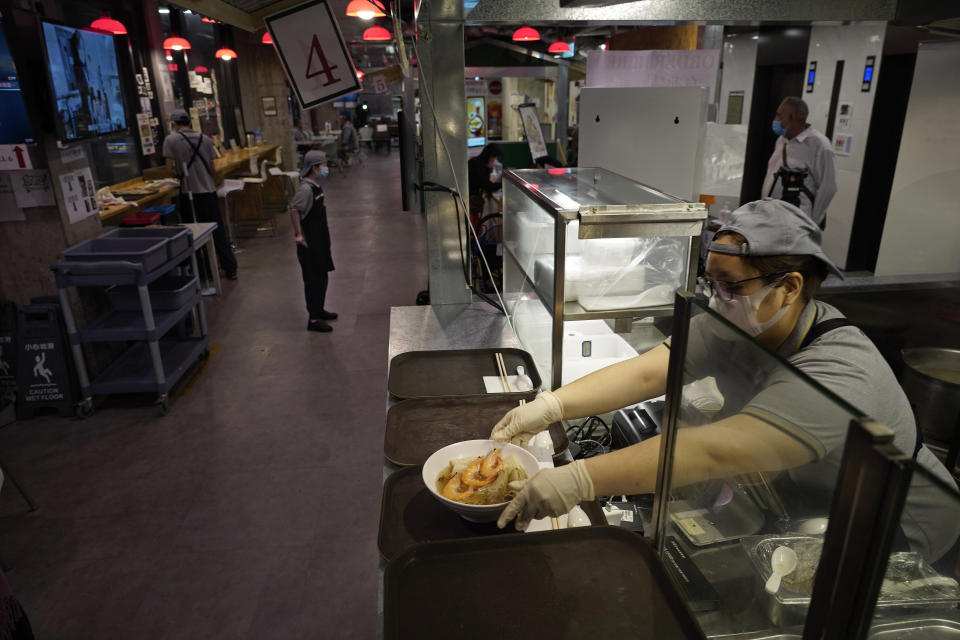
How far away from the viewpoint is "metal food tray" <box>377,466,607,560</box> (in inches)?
60.2

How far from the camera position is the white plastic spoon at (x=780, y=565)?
1107mm

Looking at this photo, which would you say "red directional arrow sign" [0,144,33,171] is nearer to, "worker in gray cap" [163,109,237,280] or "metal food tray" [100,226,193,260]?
"metal food tray" [100,226,193,260]

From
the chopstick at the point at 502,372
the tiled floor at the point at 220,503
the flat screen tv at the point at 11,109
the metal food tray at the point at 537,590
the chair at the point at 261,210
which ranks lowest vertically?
the tiled floor at the point at 220,503

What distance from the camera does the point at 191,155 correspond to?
7.68 metres

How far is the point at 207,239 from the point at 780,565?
6380mm

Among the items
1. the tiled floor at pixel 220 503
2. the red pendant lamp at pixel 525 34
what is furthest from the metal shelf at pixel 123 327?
the red pendant lamp at pixel 525 34

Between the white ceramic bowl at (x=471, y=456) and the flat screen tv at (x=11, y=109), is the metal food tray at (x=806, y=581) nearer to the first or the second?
the white ceramic bowl at (x=471, y=456)

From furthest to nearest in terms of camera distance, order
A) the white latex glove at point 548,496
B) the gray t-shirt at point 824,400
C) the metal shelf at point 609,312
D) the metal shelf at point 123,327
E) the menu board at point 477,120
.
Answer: the menu board at point 477,120 < the metal shelf at point 123,327 < the metal shelf at point 609,312 < the white latex glove at point 548,496 < the gray t-shirt at point 824,400

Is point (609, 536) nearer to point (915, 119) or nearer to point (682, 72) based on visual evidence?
point (682, 72)

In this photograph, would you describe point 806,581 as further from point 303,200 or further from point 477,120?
point 477,120

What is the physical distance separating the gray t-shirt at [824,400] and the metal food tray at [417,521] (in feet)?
2.10

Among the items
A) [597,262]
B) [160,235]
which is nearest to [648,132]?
[597,262]

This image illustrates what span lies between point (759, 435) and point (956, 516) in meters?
0.27

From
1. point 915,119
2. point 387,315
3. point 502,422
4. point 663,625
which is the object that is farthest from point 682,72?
point 663,625
